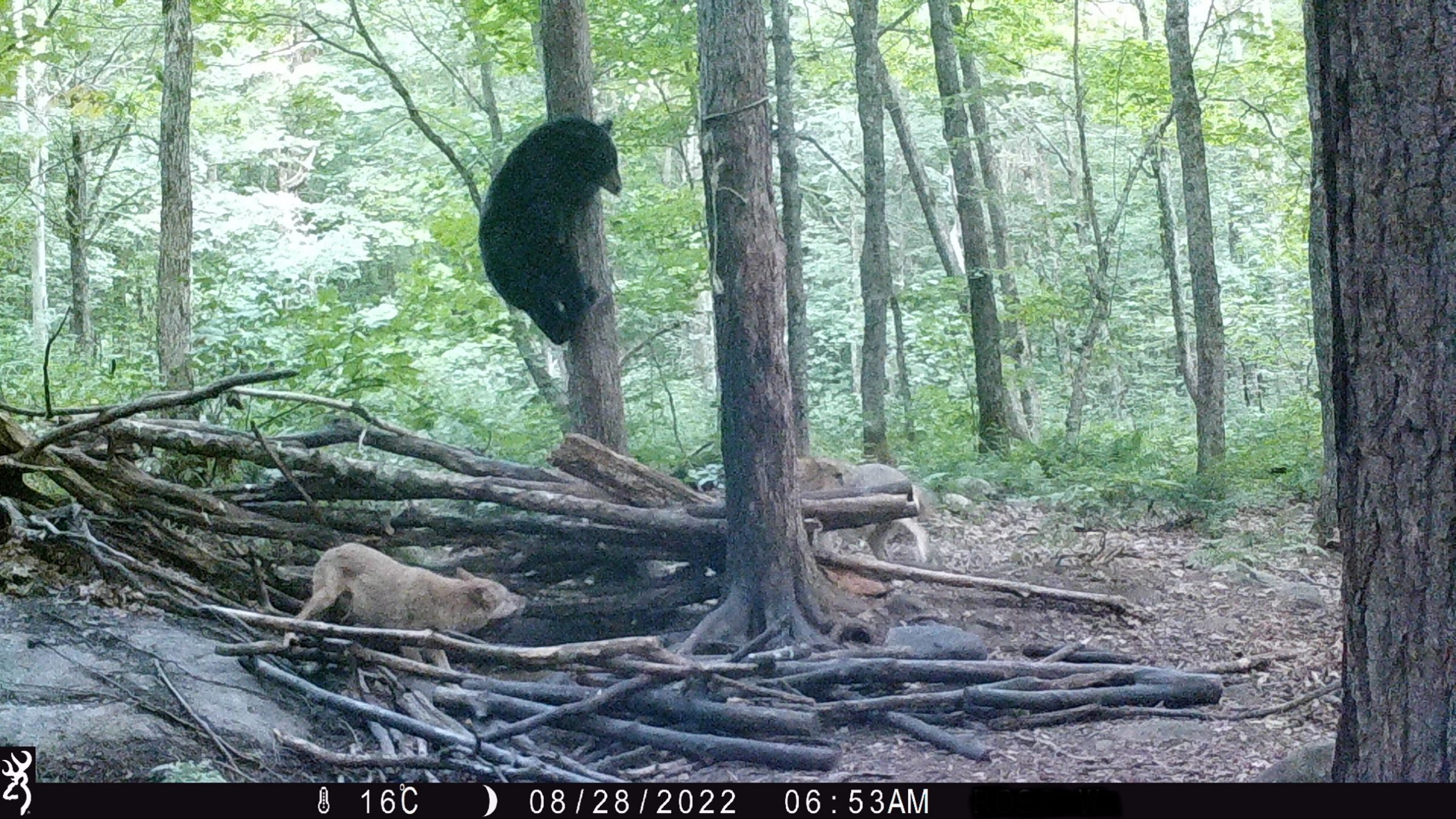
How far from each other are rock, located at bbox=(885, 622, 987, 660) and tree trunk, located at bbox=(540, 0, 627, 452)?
66.0 inches

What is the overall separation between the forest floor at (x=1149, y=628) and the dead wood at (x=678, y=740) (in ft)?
0.16

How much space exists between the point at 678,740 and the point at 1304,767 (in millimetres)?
1759

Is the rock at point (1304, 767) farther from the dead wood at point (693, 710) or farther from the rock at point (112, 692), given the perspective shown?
the rock at point (112, 692)

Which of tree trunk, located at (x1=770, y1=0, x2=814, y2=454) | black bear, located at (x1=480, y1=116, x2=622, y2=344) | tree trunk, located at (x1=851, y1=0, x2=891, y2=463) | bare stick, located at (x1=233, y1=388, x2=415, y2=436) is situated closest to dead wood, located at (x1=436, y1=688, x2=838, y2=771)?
bare stick, located at (x1=233, y1=388, x2=415, y2=436)

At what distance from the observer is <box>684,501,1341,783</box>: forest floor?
311 centimetres

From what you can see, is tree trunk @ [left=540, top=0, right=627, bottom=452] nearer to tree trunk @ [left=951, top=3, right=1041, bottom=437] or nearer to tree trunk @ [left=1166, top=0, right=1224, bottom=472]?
tree trunk @ [left=951, top=3, right=1041, bottom=437]

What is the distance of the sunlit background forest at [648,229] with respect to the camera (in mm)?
7180

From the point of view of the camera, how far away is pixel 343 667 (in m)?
3.59

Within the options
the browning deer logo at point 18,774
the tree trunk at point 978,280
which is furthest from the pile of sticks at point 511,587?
the tree trunk at point 978,280
